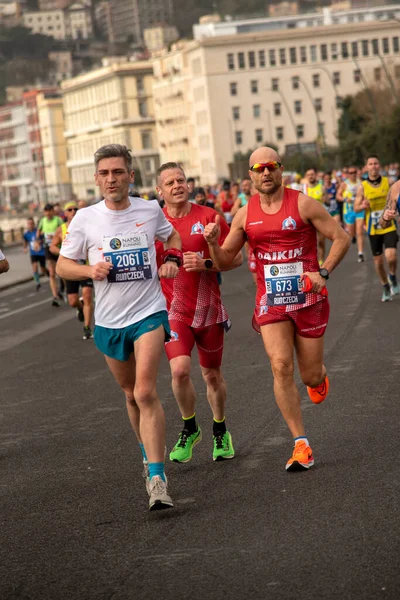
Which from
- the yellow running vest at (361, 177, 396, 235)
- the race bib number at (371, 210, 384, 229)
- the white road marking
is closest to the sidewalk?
the white road marking

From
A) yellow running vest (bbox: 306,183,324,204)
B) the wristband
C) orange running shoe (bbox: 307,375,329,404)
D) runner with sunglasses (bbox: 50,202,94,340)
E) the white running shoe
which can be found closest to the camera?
the white running shoe

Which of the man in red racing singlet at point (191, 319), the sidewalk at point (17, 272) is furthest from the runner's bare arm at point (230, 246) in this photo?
the sidewalk at point (17, 272)

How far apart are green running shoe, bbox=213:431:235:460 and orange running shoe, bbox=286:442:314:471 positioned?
24.0 inches

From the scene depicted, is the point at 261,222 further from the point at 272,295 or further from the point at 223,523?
the point at 223,523

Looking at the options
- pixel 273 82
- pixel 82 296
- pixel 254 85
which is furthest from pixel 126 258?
pixel 273 82

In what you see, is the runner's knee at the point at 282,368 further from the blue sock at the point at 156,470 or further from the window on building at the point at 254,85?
the window on building at the point at 254,85

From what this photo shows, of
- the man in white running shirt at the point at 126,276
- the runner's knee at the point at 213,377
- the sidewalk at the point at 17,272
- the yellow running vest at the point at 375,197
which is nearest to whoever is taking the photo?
the man in white running shirt at the point at 126,276

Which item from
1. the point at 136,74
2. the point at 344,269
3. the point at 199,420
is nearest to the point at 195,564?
the point at 199,420

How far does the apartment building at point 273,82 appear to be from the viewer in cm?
14700

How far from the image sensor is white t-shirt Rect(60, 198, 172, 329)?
24.5 ft

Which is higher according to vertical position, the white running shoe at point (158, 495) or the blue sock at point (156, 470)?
the blue sock at point (156, 470)

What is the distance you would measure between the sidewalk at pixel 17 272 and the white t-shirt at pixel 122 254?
27.3 m

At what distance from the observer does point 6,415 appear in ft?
37.7

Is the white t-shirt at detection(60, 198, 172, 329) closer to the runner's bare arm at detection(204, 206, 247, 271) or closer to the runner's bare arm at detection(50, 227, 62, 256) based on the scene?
the runner's bare arm at detection(204, 206, 247, 271)
